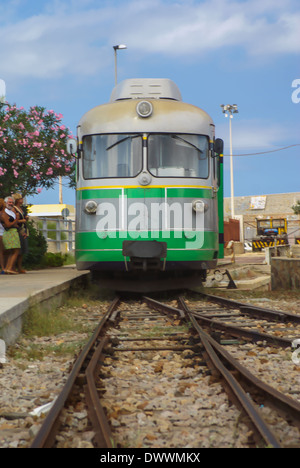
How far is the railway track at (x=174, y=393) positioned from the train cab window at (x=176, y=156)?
3.78m

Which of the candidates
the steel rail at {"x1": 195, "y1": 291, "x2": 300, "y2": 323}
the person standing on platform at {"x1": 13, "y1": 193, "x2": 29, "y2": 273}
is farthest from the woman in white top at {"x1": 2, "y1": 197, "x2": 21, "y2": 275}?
the steel rail at {"x1": 195, "y1": 291, "x2": 300, "y2": 323}

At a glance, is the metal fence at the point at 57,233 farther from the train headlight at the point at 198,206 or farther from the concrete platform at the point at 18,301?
the train headlight at the point at 198,206

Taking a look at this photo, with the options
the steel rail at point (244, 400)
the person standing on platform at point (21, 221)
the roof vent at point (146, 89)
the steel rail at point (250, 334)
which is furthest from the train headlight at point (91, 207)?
the steel rail at point (244, 400)

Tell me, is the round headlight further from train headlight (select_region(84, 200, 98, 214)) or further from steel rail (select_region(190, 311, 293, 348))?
steel rail (select_region(190, 311, 293, 348))

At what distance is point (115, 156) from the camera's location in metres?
10.4

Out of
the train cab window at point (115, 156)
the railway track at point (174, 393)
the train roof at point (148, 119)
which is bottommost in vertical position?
the railway track at point (174, 393)

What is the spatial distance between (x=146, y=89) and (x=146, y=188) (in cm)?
225

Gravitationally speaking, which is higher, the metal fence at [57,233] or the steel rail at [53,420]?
the metal fence at [57,233]

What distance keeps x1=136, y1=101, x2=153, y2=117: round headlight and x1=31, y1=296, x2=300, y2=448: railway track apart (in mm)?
4433

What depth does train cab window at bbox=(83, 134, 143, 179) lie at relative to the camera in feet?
33.9

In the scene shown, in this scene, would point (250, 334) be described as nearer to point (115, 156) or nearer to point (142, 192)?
point (142, 192)

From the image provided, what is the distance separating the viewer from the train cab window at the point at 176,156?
10398mm
